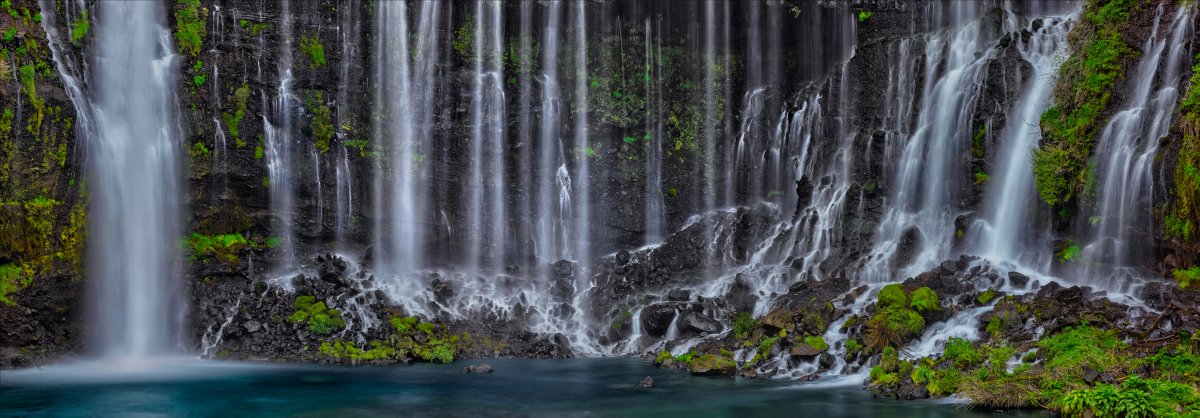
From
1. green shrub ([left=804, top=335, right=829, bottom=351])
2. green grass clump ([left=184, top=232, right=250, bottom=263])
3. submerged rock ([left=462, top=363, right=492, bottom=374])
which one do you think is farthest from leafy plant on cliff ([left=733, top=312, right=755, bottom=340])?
green grass clump ([left=184, top=232, right=250, bottom=263])

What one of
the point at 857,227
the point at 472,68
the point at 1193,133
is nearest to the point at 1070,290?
the point at 1193,133

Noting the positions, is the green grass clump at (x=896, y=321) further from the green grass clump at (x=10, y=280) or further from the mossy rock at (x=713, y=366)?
the green grass clump at (x=10, y=280)

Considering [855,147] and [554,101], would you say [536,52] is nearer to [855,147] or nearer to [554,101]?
[554,101]

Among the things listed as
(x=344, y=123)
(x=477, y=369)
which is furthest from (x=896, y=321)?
(x=344, y=123)

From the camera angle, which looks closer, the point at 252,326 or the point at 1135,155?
the point at 1135,155

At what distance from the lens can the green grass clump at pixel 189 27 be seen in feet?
81.5

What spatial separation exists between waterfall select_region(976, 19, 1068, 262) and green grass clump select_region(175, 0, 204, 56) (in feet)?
69.7

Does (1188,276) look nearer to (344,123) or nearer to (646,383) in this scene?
(646,383)

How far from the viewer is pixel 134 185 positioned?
23.0 m

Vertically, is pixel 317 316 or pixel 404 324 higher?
pixel 317 316

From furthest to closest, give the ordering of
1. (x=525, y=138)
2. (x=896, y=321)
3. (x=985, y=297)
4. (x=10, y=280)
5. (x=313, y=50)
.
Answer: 1. (x=525, y=138)
2. (x=313, y=50)
3. (x=10, y=280)
4. (x=985, y=297)
5. (x=896, y=321)

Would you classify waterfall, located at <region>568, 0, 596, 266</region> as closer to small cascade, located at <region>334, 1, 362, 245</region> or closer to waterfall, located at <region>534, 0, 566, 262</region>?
waterfall, located at <region>534, 0, 566, 262</region>

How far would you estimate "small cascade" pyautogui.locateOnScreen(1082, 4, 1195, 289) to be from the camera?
17250 mm

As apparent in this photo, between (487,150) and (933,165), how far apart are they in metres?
13.0
